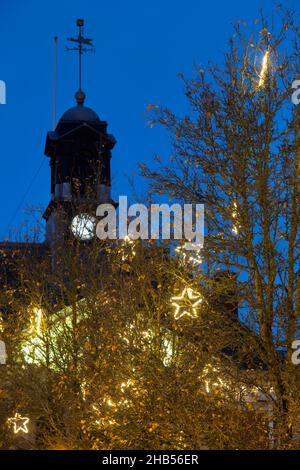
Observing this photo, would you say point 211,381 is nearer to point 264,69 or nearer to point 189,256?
point 189,256

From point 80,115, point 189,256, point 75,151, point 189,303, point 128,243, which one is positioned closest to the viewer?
point 189,303

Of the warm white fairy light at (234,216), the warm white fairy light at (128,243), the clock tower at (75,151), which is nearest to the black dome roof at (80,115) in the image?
the clock tower at (75,151)

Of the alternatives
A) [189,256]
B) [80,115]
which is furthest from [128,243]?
[80,115]

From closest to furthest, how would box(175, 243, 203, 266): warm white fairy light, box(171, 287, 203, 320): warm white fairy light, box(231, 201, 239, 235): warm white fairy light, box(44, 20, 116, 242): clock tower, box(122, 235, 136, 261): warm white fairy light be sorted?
box(171, 287, 203, 320): warm white fairy light
box(231, 201, 239, 235): warm white fairy light
box(175, 243, 203, 266): warm white fairy light
box(122, 235, 136, 261): warm white fairy light
box(44, 20, 116, 242): clock tower

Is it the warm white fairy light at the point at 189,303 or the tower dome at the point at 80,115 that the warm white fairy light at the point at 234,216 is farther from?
the tower dome at the point at 80,115

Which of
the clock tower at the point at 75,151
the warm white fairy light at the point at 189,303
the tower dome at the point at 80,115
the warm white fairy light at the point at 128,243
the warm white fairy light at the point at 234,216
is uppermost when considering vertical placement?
the tower dome at the point at 80,115

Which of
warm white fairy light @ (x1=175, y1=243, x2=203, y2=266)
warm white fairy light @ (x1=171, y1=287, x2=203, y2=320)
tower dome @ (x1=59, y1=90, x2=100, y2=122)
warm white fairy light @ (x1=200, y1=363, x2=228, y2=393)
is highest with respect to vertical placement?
tower dome @ (x1=59, y1=90, x2=100, y2=122)

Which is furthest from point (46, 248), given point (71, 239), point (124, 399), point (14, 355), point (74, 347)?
point (124, 399)

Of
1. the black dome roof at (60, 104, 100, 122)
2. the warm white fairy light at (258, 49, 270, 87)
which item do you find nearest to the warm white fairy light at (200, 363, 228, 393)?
the warm white fairy light at (258, 49, 270, 87)

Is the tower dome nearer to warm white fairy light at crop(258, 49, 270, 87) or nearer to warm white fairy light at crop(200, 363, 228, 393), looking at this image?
warm white fairy light at crop(258, 49, 270, 87)

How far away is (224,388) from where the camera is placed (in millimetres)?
16766

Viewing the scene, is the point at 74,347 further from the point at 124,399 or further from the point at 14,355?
the point at 124,399

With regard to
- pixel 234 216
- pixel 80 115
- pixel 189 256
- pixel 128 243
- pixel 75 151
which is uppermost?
pixel 80 115

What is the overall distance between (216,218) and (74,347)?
10.8 meters
